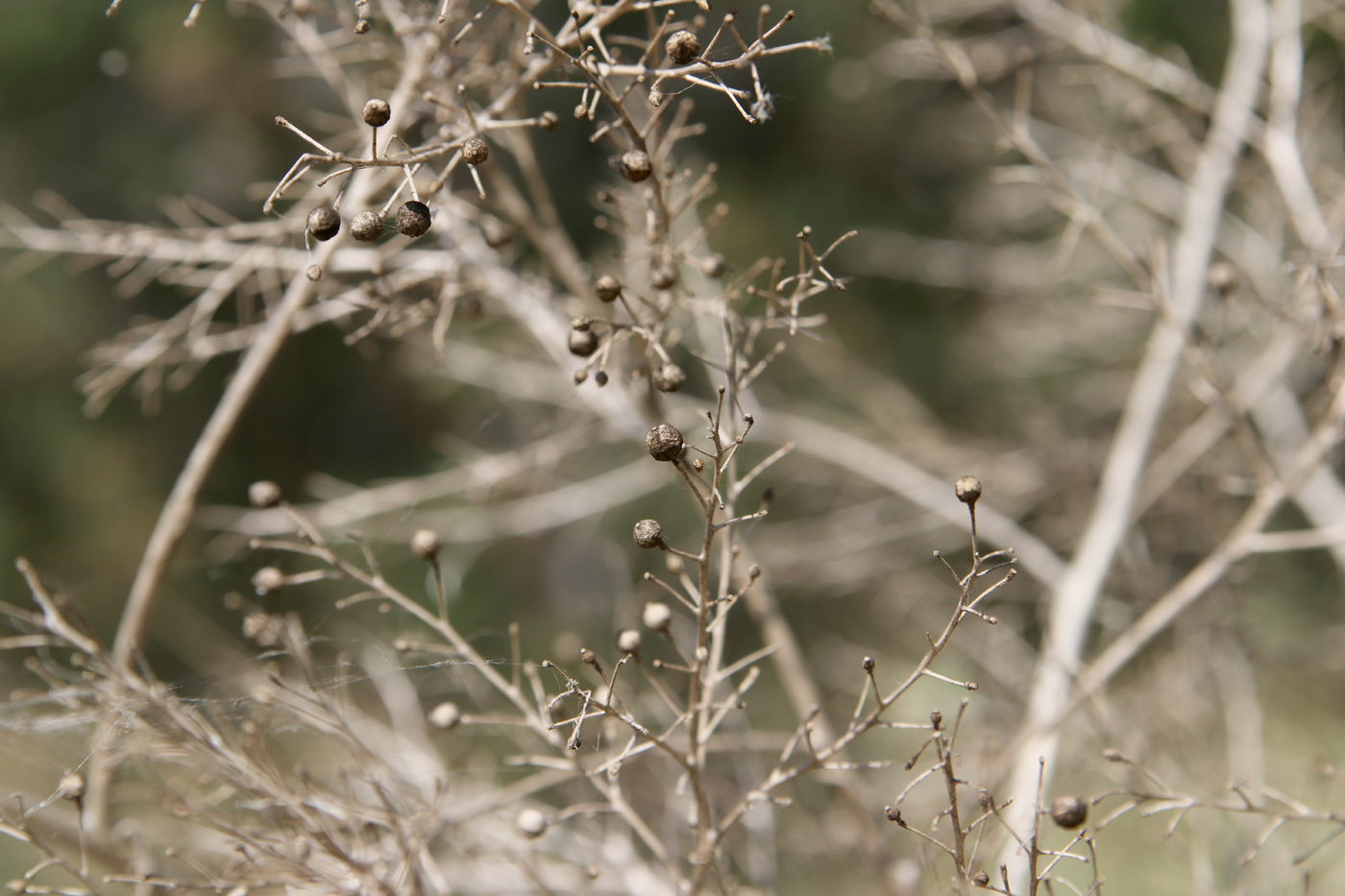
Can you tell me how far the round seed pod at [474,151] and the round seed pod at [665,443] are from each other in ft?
0.72

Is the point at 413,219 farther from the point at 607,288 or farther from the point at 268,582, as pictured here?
the point at 268,582

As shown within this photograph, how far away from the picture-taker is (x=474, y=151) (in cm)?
58

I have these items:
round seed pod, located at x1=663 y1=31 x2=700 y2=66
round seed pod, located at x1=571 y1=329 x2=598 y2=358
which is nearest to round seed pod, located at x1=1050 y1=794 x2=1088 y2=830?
round seed pod, located at x1=571 y1=329 x2=598 y2=358

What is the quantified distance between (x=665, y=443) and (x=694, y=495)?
14 cm

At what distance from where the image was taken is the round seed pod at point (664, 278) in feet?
2.58

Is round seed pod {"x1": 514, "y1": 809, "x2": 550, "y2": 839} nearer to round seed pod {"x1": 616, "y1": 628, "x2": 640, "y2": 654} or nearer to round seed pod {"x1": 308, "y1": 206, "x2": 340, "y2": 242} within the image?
round seed pod {"x1": 616, "y1": 628, "x2": 640, "y2": 654}

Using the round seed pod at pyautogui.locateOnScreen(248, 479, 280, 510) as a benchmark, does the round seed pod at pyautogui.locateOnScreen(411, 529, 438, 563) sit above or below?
below

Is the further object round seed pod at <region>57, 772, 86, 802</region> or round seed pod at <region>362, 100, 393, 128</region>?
round seed pod at <region>57, 772, 86, 802</region>

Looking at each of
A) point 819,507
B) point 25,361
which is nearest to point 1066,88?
point 819,507

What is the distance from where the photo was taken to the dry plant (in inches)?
29.5

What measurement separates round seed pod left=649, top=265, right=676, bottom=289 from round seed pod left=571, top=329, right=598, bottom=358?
0.09 meters

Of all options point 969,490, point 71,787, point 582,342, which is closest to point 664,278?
point 582,342

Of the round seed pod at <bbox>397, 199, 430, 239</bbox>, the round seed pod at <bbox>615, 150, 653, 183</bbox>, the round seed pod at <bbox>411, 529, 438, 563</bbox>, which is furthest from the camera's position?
the round seed pod at <bbox>411, 529, 438, 563</bbox>

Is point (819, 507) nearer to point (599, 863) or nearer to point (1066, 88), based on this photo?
point (1066, 88)
